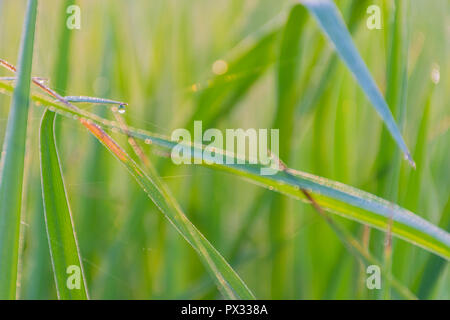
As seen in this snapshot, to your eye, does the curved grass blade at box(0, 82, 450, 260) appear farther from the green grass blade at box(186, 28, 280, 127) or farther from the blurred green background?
the green grass blade at box(186, 28, 280, 127)

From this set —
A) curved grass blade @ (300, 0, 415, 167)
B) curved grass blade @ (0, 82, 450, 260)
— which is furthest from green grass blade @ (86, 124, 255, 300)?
curved grass blade @ (300, 0, 415, 167)

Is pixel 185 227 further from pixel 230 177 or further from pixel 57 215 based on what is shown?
pixel 230 177

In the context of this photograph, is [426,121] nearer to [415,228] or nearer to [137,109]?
[415,228]

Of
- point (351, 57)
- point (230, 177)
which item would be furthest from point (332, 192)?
point (230, 177)

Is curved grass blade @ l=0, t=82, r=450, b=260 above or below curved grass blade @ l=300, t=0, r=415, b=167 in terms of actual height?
below

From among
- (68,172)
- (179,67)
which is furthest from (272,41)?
(68,172)

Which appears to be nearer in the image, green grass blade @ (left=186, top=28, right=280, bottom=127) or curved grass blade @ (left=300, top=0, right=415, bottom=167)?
curved grass blade @ (left=300, top=0, right=415, bottom=167)

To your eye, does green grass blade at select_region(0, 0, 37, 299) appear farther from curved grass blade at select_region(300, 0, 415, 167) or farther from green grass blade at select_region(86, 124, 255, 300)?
curved grass blade at select_region(300, 0, 415, 167)
